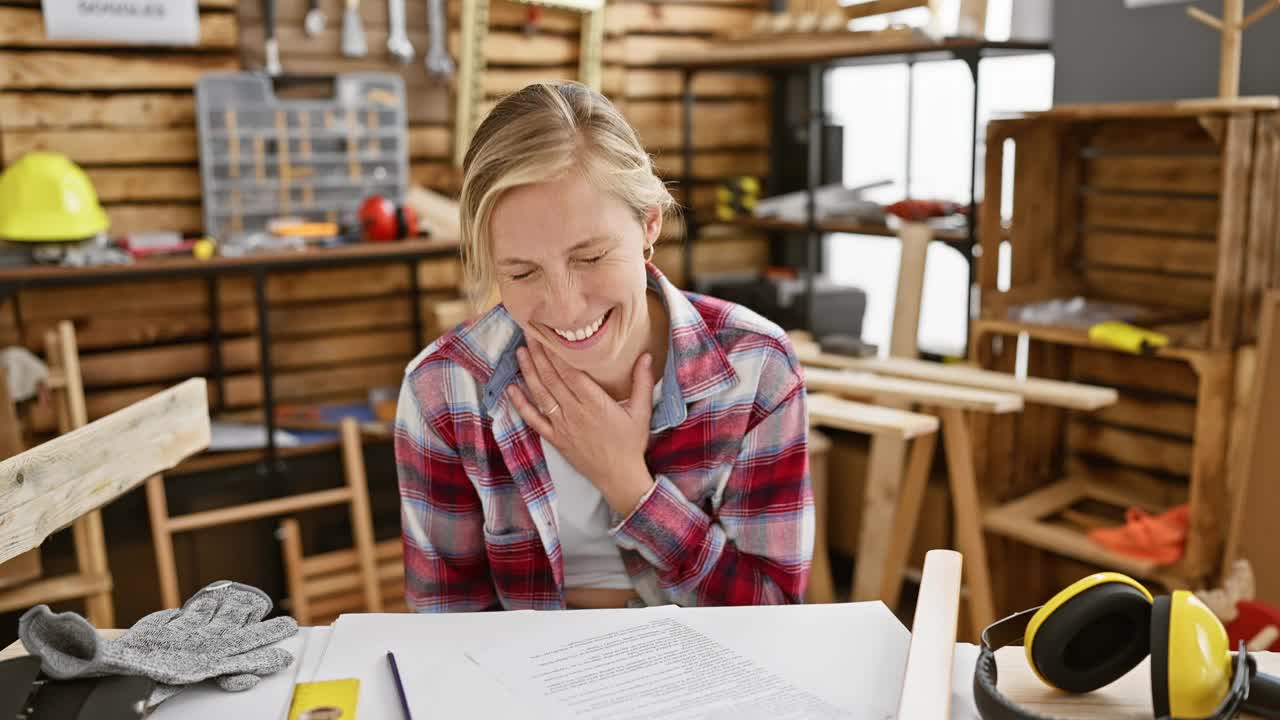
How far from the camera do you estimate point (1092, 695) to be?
94 cm

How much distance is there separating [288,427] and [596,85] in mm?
1690

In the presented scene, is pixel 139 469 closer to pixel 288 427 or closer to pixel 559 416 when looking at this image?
pixel 559 416

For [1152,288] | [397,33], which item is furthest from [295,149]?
[1152,288]

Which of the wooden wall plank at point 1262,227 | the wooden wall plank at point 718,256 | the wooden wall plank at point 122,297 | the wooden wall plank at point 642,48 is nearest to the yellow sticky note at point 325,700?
the wooden wall plank at point 1262,227

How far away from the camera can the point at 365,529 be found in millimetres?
3406

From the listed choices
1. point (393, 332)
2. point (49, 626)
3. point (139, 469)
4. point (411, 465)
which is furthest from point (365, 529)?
point (49, 626)

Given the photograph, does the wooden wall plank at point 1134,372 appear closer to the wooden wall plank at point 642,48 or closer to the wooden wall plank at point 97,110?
the wooden wall plank at point 642,48

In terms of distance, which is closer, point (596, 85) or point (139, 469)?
point (139, 469)

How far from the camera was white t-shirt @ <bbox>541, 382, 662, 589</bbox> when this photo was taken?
1.48 meters

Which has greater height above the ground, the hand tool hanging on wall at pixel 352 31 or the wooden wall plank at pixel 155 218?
the hand tool hanging on wall at pixel 352 31

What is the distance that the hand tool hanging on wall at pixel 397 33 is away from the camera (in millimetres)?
3785

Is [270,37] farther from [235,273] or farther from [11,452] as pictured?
[11,452]

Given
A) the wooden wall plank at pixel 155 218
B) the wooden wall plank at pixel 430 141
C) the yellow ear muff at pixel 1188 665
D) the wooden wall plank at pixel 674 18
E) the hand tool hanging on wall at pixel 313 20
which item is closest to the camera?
the yellow ear muff at pixel 1188 665

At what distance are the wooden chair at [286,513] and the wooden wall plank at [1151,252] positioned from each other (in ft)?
7.23
